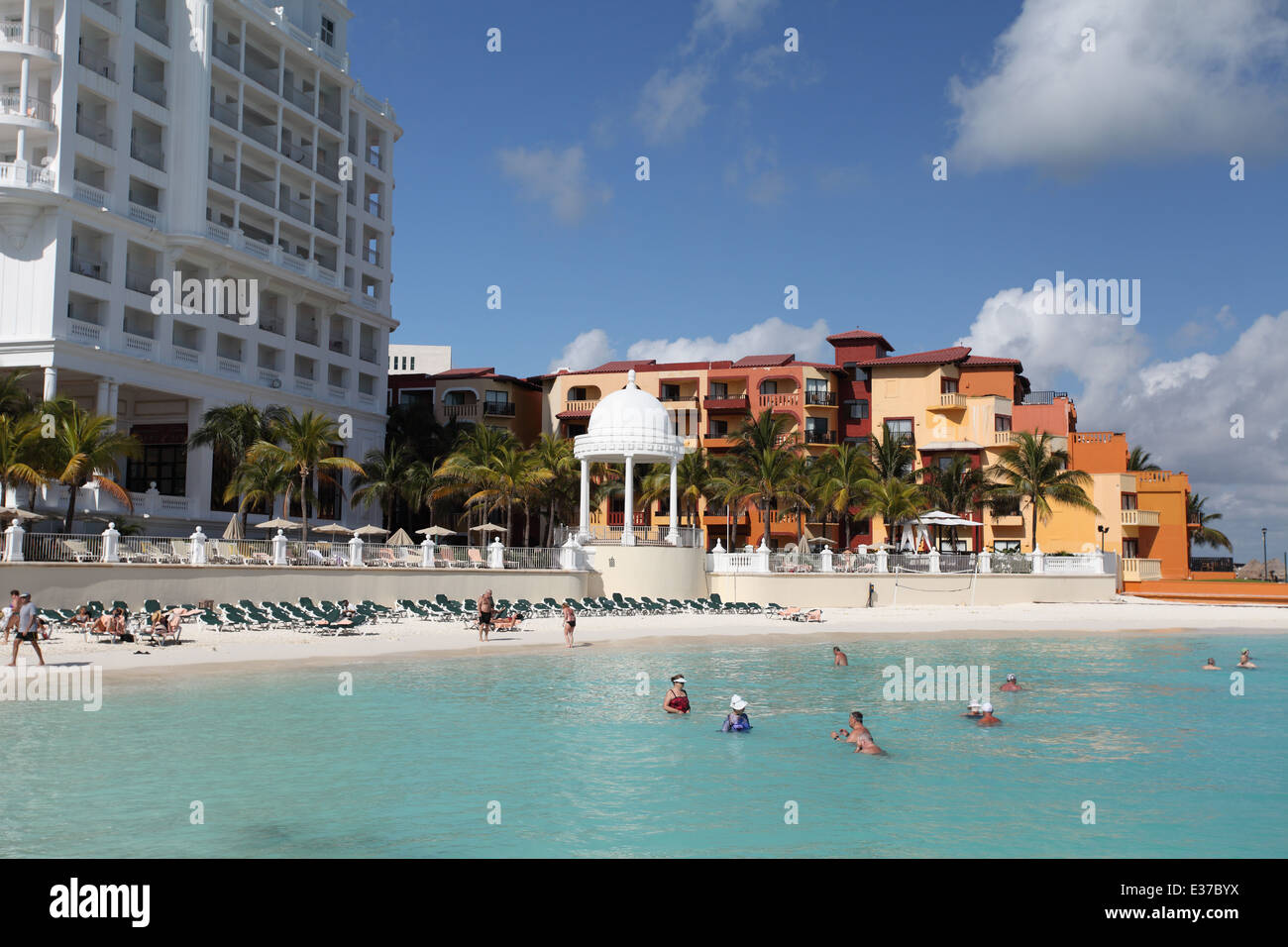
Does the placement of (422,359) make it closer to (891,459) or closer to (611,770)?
(891,459)

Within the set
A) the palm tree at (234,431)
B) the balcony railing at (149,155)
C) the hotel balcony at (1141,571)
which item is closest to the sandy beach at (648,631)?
the hotel balcony at (1141,571)

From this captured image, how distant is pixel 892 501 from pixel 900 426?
14.5 meters

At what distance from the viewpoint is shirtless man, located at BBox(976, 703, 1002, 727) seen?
18.5 metres

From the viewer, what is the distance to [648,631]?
107 ft

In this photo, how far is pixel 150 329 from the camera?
4488 centimetres

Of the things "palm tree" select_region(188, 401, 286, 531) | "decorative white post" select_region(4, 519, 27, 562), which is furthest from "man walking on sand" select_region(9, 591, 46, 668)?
"palm tree" select_region(188, 401, 286, 531)

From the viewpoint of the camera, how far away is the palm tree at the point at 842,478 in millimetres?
49219

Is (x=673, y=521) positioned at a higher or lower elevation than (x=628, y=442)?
lower

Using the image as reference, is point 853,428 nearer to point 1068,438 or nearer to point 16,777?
point 1068,438

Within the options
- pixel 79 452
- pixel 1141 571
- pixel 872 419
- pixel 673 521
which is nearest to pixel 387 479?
pixel 673 521

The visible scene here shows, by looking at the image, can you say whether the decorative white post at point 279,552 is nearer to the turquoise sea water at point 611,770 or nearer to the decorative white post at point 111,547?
the decorative white post at point 111,547

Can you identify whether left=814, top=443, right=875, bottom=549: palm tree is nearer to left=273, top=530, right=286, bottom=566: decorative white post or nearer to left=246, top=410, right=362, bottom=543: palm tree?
left=246, top=410, right=362, bottom=543: palm tree
